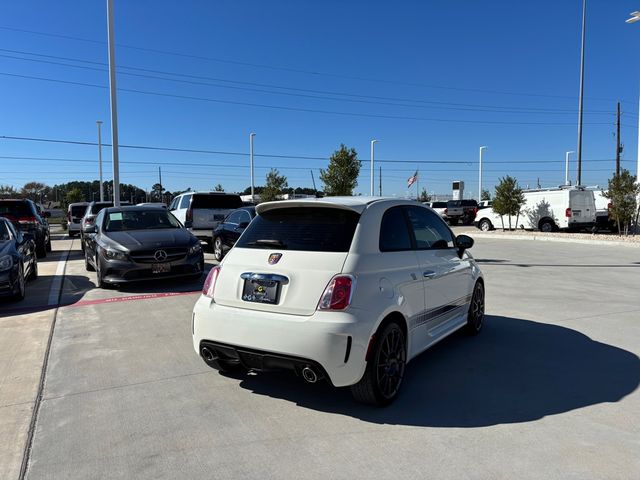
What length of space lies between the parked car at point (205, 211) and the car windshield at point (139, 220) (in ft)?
14.2

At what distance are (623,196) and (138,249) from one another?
64.6ft

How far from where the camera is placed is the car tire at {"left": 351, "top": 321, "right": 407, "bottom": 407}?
365 centimetres

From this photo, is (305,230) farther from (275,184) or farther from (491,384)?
(275,184)

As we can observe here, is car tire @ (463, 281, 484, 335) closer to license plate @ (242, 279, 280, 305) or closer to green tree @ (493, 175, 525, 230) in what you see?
license plate @ (242, 279, 280, 305)

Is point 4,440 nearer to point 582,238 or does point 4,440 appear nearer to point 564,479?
point 564,479

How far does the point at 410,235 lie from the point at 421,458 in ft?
6.77

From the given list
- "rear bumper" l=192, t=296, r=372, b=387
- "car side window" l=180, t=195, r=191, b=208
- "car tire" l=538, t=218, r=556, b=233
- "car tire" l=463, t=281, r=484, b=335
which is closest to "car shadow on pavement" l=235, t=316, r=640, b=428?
"car tire" l=463, t=281, r=484, b=335

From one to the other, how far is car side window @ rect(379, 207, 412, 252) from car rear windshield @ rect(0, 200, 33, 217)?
13816mm

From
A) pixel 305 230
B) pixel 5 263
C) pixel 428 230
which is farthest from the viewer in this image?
pixel 5 263

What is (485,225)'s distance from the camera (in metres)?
28.0

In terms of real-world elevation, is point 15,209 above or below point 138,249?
above

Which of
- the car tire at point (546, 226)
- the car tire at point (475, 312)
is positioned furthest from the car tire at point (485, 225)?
the car tire at point (475, 312)

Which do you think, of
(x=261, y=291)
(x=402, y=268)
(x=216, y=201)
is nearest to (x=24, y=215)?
(x=216, y=201)

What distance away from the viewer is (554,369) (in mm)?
4707
